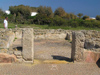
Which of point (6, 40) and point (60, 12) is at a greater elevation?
point (60, 12)

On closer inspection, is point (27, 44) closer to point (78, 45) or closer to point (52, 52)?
point (78, 45)

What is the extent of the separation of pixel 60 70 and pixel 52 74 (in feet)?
1.23

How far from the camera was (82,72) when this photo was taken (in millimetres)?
3627

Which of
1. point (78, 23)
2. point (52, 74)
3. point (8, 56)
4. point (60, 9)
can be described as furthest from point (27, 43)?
point (60, 9)

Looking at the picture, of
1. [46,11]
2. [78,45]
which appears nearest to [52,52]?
[78,45]

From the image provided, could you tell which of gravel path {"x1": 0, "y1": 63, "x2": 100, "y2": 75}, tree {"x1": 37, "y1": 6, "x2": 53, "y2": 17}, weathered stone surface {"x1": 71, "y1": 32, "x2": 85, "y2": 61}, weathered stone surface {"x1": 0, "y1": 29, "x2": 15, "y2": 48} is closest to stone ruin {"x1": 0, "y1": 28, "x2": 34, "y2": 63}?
gravel path {"x1": 0, "y1": 63, "x2": 100, "y2": 75}

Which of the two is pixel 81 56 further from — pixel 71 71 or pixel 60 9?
pixel 60 9

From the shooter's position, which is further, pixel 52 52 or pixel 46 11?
pixel 46 11

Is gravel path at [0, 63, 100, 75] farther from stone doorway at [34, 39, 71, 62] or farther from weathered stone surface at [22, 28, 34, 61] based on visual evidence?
stone doorway at [34, 39, 71, 62]

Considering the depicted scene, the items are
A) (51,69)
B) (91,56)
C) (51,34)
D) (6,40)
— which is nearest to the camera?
(51,69)

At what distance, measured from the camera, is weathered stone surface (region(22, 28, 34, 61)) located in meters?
4.07

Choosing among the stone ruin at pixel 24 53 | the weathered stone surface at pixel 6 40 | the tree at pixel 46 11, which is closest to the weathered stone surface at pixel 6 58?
the stone ruin at pixel 24 53

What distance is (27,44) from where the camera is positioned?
4.10 meters

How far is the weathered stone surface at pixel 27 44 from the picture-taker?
4074mm
